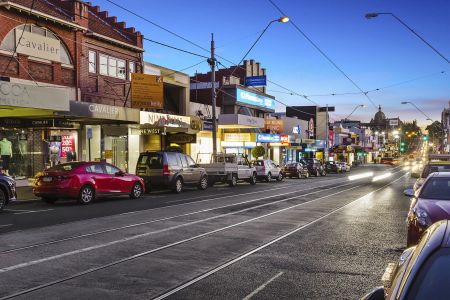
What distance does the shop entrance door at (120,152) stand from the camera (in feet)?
93.5

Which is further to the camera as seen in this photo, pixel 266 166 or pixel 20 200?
pixel 266 166

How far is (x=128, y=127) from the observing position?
28.5 meters

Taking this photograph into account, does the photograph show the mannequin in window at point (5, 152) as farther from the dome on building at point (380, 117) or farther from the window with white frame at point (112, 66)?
the dome on building at point (380, 117)

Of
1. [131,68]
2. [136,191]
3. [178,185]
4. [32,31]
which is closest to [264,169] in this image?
[131,68]

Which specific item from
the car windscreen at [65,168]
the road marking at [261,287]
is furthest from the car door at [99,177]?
the road marking at [261,287]

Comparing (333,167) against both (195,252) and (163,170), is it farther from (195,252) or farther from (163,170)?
(195,252)

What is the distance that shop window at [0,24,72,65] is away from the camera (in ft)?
70.4

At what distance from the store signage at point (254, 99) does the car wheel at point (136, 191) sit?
24.0 m

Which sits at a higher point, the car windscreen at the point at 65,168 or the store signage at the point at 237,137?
the store signage at the point at 237,137

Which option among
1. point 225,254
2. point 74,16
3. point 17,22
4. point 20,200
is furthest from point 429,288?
point 74,16

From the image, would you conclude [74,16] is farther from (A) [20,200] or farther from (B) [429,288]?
(B) [429,288]

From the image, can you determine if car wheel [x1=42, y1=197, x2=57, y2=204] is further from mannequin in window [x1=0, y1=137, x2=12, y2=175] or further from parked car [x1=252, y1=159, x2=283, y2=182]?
parked car [x1=252, y1=159, x2=283, y2=182]

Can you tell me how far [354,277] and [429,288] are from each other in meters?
4.47

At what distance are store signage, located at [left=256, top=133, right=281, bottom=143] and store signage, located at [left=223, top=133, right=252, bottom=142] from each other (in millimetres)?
1754
